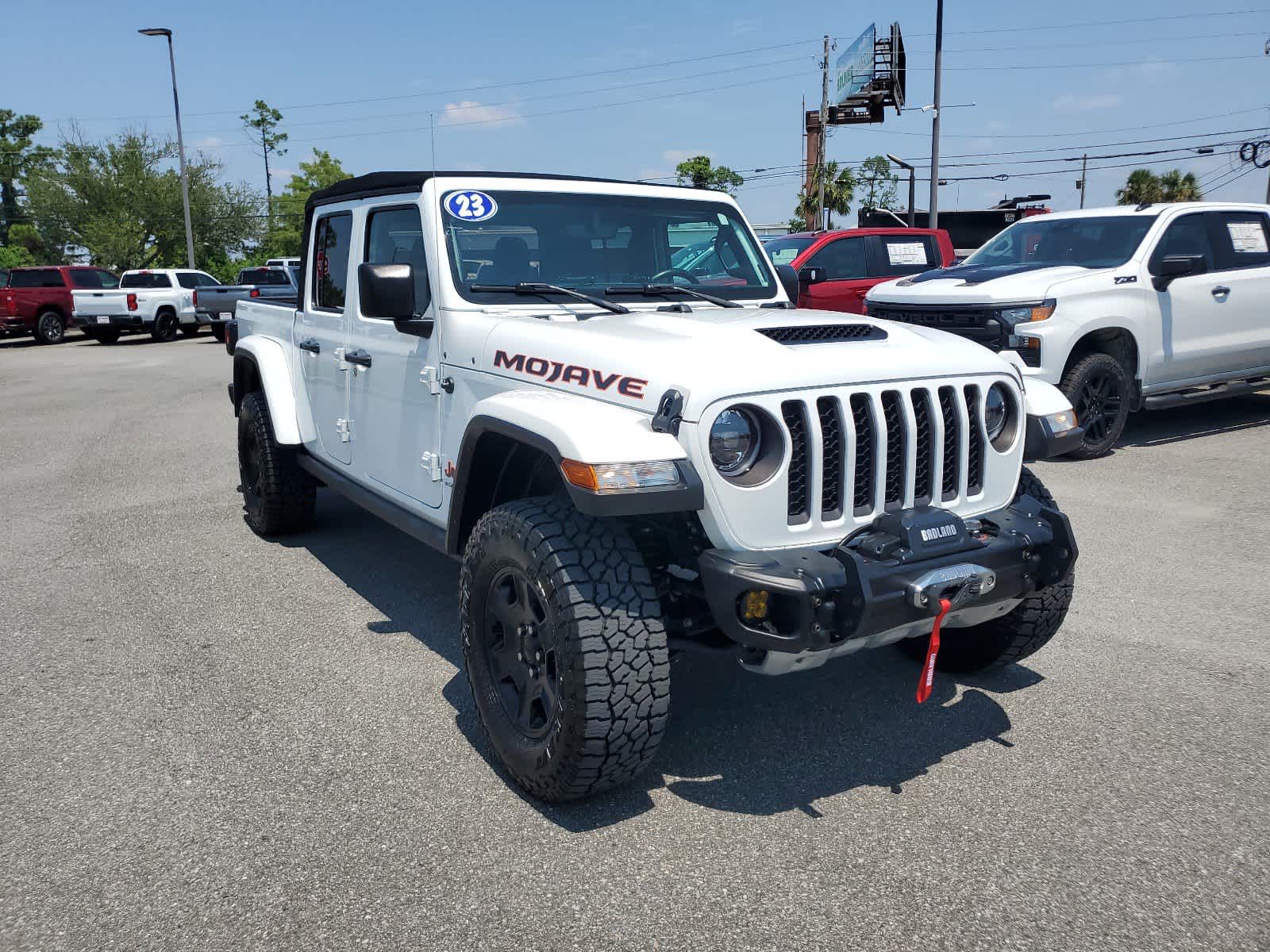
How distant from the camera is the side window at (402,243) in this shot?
13.4 feet

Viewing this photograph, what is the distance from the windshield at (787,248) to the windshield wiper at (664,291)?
27.3 ft

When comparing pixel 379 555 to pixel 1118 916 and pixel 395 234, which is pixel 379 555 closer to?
pixel 395 234

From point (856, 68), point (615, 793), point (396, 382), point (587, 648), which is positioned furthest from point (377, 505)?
point (856, 68)

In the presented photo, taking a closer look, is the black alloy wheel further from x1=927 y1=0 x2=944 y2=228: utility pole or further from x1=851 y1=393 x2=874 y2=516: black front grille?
x1=927 y1=0 x2=944 y2=228: utility pole

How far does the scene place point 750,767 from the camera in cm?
335

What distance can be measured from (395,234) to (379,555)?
2083 mm

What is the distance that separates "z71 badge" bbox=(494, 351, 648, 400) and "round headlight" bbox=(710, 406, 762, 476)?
262 millimetres

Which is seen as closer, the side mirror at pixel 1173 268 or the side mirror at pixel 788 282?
the side mirror at pixel 788 282

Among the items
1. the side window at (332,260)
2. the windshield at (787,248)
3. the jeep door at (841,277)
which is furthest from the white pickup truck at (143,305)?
the side window at (332,260)

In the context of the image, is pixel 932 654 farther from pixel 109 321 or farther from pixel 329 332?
pixel 109 321

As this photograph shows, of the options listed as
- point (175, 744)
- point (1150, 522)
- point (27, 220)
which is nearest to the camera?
point (175, 744)

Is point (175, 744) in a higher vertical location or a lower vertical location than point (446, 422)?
lower

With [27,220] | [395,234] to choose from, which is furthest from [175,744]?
[27,220]

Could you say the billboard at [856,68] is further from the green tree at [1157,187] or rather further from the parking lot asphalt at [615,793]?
the parking lot asphalt at [615,793]
